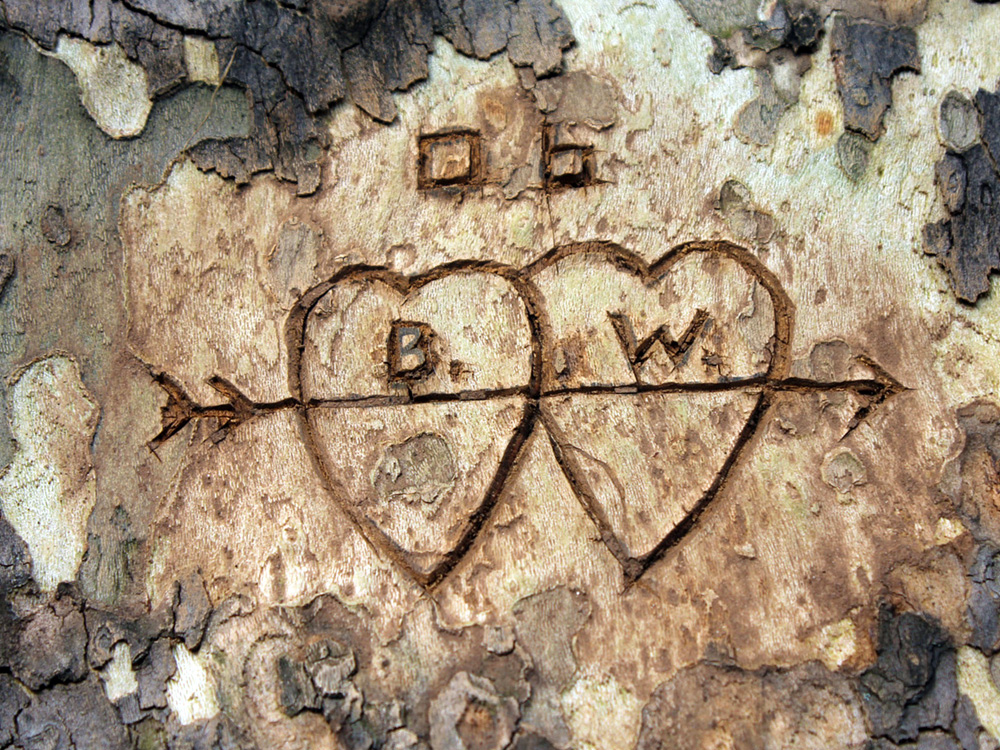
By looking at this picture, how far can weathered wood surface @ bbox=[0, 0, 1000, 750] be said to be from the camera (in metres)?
1.23

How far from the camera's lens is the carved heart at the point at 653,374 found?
1277 millimetres

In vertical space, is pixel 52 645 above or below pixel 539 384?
below

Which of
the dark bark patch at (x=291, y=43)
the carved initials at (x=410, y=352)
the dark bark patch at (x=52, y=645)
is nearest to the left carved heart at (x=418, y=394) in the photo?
the carved initials at (x=410, y=352)

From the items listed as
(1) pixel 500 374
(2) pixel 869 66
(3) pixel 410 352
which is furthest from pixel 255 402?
(2) pixel 869 66

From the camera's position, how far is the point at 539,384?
133 centimetres

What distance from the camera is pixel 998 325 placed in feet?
4.20

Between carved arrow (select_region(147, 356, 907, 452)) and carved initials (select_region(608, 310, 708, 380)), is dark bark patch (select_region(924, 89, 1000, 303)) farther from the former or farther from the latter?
carved initials (select_region(608, 310, 708, 380))

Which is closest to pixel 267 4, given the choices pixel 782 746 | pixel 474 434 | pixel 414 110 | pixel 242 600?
pixel 414 110

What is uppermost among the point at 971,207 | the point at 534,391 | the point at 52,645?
the point at 971,207

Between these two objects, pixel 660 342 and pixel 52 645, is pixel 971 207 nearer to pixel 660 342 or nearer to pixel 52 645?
pixel 660 342

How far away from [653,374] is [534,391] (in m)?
0.21

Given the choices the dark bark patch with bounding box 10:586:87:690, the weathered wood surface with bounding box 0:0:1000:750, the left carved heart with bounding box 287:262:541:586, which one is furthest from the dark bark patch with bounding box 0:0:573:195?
the dark bark patch with bounding box 10:586:87:690

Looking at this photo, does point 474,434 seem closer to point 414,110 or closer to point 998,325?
point 414,110

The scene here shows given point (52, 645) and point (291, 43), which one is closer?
point (52, 645)
